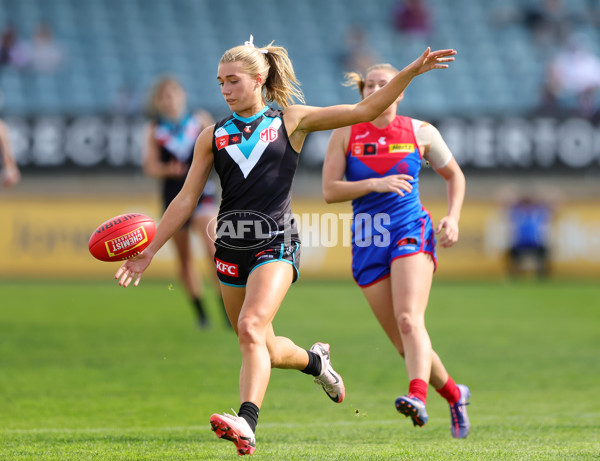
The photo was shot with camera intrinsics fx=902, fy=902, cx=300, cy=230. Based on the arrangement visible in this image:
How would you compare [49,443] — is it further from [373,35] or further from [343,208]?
[373,35]

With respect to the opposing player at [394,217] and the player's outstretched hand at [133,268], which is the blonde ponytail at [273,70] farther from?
the player's outstretched hand at [133,268]

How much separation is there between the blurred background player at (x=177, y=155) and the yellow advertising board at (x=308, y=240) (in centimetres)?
707

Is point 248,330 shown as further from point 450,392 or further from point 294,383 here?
point 294,383

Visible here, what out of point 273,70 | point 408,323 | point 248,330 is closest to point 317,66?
point 273,70

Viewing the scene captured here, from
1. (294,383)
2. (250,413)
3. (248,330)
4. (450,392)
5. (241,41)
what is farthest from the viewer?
(241,41)

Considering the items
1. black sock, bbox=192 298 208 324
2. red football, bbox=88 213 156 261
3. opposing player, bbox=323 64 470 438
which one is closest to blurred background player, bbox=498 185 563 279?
black sock, bbox=192 298 208 324

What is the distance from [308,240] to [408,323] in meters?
12.7

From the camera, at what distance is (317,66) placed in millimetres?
21922

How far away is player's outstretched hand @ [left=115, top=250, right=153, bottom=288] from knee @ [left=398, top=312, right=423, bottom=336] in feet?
5.00

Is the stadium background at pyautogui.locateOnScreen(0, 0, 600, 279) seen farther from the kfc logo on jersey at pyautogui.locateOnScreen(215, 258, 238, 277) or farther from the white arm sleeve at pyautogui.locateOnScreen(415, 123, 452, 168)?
the kfc logo on jersey at pyautogui.locateOnScreen(215, 258, 238, 277)

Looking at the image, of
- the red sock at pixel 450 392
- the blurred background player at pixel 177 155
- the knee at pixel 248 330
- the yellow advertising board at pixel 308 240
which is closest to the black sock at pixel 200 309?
the blurred background player at pixel 177 155

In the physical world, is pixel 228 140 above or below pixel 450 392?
above

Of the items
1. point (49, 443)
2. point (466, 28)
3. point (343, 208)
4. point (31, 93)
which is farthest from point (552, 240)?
point (49, 443)

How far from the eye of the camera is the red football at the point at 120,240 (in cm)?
489
